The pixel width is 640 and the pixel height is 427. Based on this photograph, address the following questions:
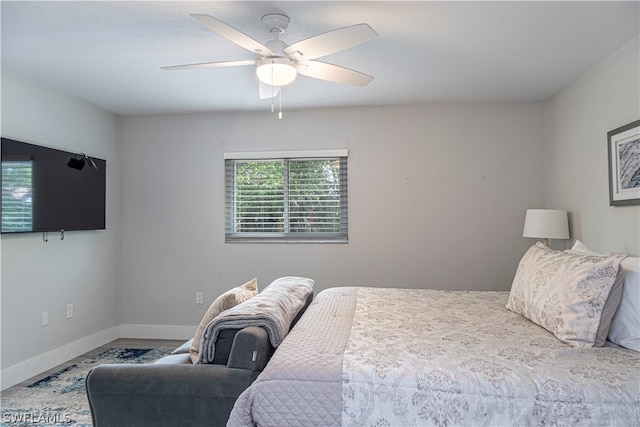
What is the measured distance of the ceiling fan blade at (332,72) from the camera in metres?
2.35

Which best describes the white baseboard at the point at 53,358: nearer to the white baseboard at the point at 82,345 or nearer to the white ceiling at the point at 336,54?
the white baseboard at the point at 82,345

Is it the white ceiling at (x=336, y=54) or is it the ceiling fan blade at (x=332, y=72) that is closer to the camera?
the white ceiling at (x=336, y=54)

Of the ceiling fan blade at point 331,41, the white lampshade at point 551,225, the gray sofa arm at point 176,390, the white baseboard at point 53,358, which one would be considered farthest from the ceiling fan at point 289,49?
the white baseboard at point 53,358

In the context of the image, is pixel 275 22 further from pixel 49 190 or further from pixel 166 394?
pixel 49 190

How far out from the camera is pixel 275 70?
2287mm

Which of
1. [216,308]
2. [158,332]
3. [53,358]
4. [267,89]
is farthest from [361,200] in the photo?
[53,358]

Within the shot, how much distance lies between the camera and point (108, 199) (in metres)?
4.27

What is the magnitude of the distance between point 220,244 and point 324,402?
3.06 m

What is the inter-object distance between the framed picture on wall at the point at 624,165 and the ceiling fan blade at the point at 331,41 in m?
1.82

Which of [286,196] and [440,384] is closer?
[440,384]

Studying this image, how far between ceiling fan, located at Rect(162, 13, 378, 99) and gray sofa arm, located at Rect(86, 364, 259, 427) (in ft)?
5.04

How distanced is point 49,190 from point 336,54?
2.56m

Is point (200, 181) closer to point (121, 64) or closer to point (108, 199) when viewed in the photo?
point (108, 199)

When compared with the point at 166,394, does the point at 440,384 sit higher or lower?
higher
